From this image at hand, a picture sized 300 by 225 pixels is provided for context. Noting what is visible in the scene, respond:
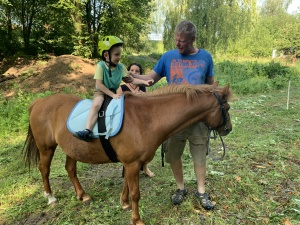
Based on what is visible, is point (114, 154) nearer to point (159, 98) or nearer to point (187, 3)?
point (159, 98)

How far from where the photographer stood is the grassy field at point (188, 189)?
283 centimetres

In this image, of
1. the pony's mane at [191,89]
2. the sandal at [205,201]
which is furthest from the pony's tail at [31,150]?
the sandal at [205,201]

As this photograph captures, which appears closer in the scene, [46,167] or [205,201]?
[205,201]

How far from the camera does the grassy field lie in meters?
2.83

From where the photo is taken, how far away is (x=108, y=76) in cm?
284

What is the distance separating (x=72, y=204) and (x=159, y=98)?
176cm

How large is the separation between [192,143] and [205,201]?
0.72m

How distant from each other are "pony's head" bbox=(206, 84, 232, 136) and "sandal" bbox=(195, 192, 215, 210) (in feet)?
3.18

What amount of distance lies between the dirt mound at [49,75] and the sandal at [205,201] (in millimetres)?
8646

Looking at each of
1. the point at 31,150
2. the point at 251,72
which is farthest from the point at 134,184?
the point at 251,72

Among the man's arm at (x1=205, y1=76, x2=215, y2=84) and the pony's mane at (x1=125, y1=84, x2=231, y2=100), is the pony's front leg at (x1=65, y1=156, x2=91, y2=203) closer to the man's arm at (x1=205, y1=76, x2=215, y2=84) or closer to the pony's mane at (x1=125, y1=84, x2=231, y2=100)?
the pony's mane at (x1=125, y1=84, x2=231, y2=100)

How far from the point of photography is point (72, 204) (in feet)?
10.2

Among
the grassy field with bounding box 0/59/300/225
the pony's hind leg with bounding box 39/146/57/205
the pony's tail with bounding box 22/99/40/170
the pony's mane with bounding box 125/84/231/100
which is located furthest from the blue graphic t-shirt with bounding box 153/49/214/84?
the pony's tail with bounding box 22/99/40/170

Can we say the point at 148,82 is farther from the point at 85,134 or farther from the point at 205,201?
the point at 205,201
